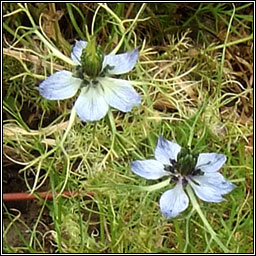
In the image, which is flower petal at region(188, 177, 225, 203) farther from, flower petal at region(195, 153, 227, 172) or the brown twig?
the brown twig

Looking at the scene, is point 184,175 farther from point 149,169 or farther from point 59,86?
point 59,86

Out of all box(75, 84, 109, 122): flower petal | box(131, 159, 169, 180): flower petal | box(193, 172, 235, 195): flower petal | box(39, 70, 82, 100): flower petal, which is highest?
box(39, 70, 82, 100): flower petal

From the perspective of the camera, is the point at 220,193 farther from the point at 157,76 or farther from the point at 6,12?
the point at 6,12

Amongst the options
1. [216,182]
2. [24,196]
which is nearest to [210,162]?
[216,182]

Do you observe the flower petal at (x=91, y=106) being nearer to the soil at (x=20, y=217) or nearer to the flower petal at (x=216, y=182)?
the flower petal at (x=216, y=182)

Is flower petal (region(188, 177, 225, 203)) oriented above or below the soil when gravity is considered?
above

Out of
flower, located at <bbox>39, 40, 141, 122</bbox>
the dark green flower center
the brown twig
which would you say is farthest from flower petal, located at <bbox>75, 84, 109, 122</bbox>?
the brown twig
